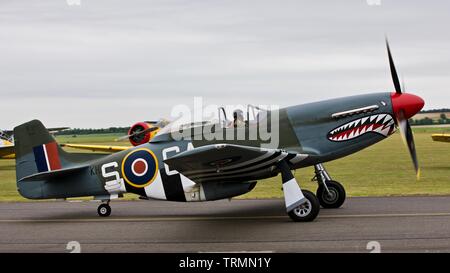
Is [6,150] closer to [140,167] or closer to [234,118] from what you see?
[140,167]

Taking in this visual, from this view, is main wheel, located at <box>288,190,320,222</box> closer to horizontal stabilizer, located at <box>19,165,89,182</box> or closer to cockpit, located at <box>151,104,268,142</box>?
cockpit, located at <box>151,104,268,142</box>

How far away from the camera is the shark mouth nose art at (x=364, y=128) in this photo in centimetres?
1035

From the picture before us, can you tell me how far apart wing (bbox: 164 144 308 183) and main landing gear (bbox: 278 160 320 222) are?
389 mm

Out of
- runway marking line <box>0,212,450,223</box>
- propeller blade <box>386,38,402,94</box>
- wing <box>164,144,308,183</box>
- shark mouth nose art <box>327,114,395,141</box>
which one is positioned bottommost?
runway marking line <box>0,212,450,223</box>

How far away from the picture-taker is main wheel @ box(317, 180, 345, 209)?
38.3 ft

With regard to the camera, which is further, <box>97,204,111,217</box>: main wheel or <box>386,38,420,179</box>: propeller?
<box>97,204,111,217</box>: main wheel

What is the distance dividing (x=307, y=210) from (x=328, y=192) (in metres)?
2.01

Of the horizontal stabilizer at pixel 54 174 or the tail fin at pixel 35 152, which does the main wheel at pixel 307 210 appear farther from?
the tail fin at pixel 35 152

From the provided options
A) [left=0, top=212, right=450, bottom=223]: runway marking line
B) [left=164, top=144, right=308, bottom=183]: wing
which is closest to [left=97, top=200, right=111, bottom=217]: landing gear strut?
[left=0, top=212, right=450, bottom=223]: runway marking line

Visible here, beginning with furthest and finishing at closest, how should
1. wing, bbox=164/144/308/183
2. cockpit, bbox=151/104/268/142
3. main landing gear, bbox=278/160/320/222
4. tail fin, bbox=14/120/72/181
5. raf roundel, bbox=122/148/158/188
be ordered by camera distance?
tail fin, bbox=14/120/72/181 → raf roundel, bbox=122/148/158/188 → cockpit, bbox=151/104/268/142 → main landing gear, bbox=278/160/320/222 → wing, bbox=164/144/308/183

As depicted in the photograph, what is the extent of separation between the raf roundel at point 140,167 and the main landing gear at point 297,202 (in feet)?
8.17

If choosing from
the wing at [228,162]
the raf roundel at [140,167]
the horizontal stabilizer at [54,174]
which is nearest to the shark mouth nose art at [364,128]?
the wing at [228,162]
